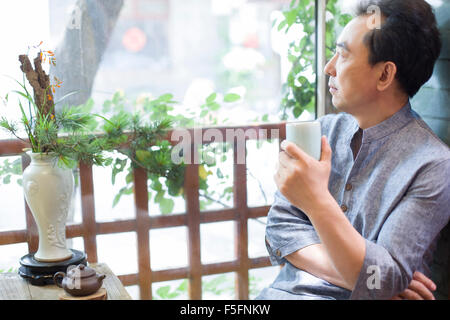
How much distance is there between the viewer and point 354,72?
1.57m

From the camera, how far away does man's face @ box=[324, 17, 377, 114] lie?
1560 mm

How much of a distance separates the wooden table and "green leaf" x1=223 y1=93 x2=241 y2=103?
3.02 feet

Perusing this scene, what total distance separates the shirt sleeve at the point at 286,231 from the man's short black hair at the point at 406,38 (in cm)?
52

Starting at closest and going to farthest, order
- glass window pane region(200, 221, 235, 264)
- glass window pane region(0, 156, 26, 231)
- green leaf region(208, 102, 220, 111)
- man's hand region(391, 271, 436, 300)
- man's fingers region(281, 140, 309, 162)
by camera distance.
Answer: man's fingers region(281, 140, 309, 162) < man's hand region(391, 271, 436, 300) < glass window pane region(0, 156, 26, 231) < green leaf region(208, 102, 220, 111) < glass window pane region(200, 221, 235, 264)

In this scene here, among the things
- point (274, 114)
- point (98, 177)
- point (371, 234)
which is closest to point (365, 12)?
point (371, 234)

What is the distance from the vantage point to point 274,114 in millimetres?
2340

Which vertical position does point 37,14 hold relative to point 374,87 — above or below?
above

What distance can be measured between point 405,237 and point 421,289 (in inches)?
6.7

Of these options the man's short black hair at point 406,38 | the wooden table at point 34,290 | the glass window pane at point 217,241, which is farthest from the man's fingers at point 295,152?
the glass window pane at point 217,241

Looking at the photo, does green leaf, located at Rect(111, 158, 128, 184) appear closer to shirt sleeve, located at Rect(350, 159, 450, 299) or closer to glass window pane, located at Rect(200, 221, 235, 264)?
glass window pane, located at Rect(200, 221, 235, 264)

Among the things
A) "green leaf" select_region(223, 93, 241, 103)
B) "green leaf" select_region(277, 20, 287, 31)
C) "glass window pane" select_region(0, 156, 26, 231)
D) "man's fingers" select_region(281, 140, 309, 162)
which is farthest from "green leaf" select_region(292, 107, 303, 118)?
"glass window pane" select_region(0, 156, 26, 231)

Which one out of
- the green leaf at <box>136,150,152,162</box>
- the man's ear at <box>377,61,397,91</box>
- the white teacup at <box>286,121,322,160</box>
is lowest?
the green leaf at <box>136,150,152,162</box>
